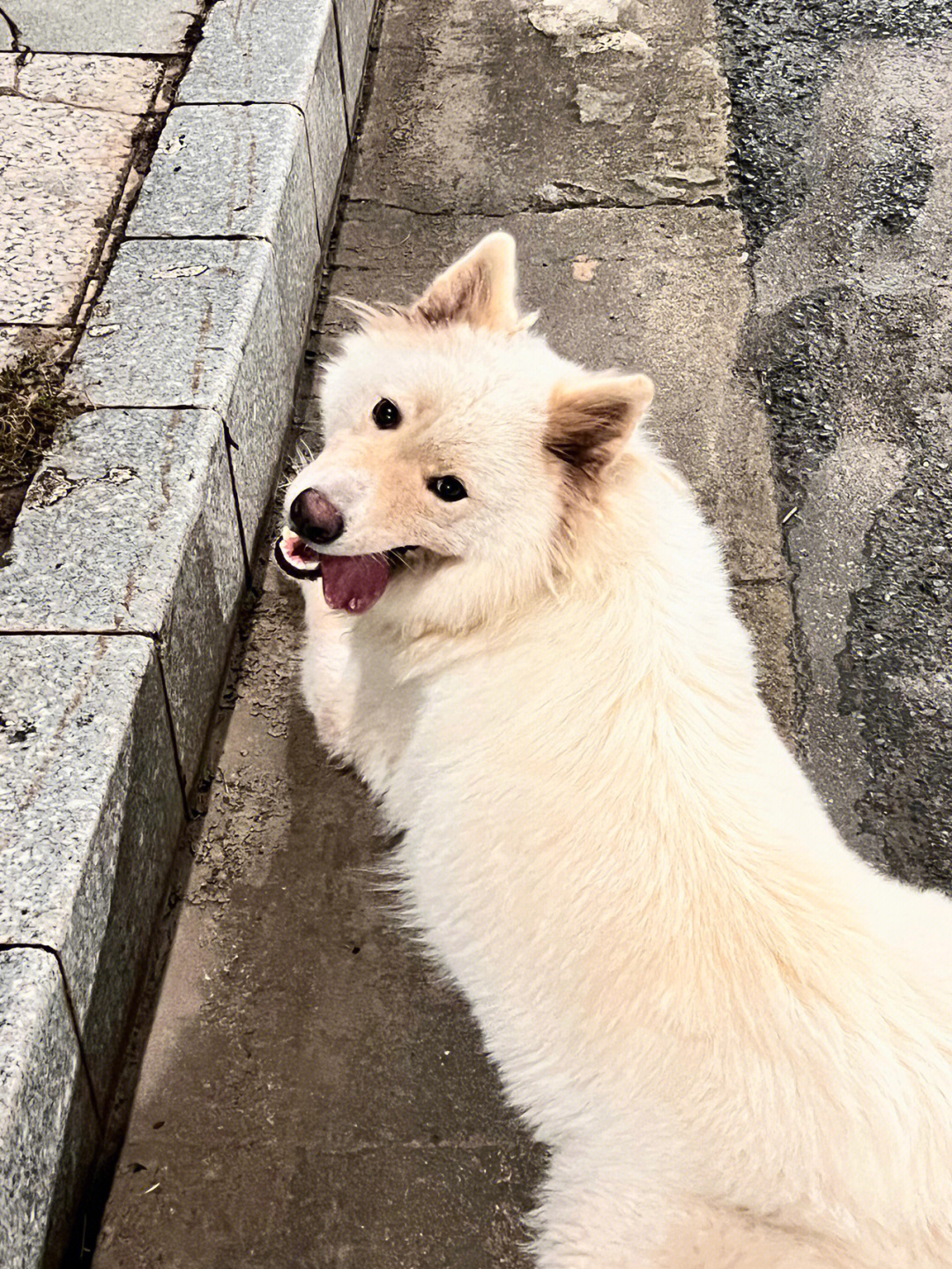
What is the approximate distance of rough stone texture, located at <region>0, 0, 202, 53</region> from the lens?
13.5ft

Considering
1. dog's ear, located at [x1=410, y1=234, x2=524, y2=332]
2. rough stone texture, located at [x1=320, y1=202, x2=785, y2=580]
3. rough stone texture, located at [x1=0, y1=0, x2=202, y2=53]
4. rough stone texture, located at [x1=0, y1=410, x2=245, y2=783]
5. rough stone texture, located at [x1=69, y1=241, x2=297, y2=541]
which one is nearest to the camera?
dog's ear, located at [x1=410, y1=234, x2=524, y2=332]

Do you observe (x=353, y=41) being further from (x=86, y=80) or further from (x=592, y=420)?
(x=592, y=420)

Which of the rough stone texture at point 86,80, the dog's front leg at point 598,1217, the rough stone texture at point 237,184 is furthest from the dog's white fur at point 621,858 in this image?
→ the rough stone texture at point 86,80

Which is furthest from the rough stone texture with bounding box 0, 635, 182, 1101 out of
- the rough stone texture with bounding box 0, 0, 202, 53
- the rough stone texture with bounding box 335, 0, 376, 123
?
the rough stone texture with bounding box 335, 0, 376, 123

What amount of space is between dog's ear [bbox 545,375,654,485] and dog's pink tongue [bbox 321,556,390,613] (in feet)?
1.52

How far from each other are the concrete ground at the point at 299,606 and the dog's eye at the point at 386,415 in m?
1.04

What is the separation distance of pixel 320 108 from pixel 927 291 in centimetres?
230

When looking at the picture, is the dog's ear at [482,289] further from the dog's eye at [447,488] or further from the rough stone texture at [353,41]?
the rough stone texture at [353,41]

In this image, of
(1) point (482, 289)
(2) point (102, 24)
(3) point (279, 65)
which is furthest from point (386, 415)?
(2) point (102, 24)

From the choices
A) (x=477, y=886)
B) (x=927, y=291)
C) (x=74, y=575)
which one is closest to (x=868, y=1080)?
(x=477, y=886)

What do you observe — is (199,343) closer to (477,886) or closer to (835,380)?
(477,886)

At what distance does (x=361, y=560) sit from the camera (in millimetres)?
2516

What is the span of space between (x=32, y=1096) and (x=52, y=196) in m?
2.72

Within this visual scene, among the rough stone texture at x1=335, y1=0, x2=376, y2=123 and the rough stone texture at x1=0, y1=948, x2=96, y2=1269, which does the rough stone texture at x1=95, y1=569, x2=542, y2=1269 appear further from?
the rough stone texture at x1=335, y1=0, x2=376, y2=123
